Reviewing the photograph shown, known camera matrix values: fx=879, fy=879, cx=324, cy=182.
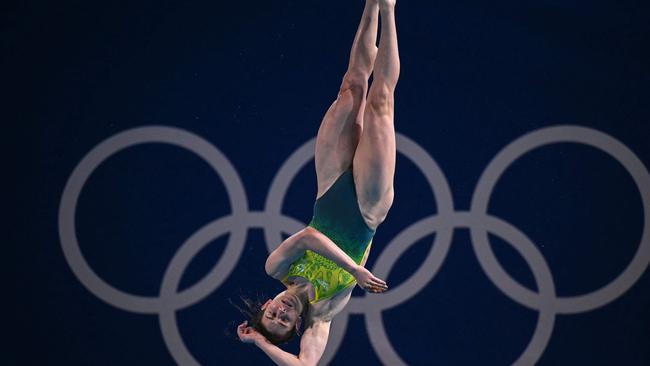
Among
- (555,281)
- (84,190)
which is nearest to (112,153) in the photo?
(84,190)

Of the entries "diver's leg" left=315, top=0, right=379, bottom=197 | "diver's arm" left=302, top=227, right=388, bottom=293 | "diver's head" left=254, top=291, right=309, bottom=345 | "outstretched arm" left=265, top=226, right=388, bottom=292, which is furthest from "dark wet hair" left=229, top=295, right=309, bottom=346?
"diver's leg" left=315, top=0, right=379, bottom=197

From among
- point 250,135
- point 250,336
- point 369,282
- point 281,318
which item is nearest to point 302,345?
point 281,318

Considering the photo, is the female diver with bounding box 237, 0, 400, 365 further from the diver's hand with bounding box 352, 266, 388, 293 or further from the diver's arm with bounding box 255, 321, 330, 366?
the diver's hand with bounding box 352, 266, 388, 293

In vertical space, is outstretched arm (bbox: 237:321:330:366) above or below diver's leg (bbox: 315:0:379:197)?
below

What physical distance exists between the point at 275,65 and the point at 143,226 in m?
2.00

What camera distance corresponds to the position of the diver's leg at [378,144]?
19.4ft

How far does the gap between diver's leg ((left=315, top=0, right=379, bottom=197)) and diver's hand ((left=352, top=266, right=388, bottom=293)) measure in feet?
3.10

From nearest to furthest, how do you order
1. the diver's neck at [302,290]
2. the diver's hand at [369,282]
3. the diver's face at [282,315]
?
1. the diver's hand at [369,282]
2. the diver's face at [282,315]
3. the diver's neck at [302,290]

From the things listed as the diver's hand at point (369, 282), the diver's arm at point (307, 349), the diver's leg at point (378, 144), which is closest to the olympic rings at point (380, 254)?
the diver's arm at point (307, 349)

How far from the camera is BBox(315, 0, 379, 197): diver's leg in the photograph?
6.12 meters

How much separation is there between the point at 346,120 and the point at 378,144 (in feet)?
1.16

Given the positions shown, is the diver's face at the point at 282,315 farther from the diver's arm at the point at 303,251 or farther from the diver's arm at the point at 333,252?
the diver's arm at the point at 333,252

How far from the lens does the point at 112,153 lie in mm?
8398

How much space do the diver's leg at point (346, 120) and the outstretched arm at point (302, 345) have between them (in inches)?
39.2
